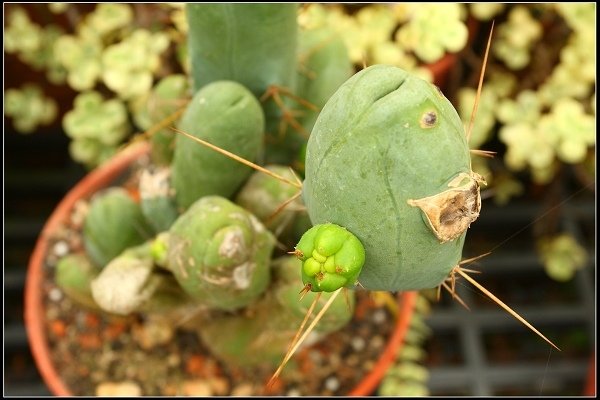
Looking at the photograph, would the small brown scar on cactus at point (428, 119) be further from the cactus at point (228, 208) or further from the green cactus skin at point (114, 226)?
the green cactus skin at point (114, 226)

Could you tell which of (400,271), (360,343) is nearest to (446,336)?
(360,343)

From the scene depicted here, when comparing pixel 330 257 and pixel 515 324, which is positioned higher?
pixel 330 257

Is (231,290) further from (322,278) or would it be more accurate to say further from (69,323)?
(69,323)

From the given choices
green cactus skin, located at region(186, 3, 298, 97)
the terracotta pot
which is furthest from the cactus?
the terracotta pot

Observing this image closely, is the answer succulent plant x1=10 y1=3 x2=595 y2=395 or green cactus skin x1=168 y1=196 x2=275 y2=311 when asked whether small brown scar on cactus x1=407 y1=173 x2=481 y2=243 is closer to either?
succulent plant x1=10 y1=3 x2=595 y2=395

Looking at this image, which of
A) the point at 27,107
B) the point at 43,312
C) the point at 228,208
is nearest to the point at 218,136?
the point at 228,208

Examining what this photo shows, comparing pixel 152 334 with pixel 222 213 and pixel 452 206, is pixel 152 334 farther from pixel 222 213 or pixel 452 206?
pixel 452 206

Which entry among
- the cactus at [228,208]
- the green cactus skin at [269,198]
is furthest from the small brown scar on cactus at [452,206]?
the green cactus skin at [269,198]
